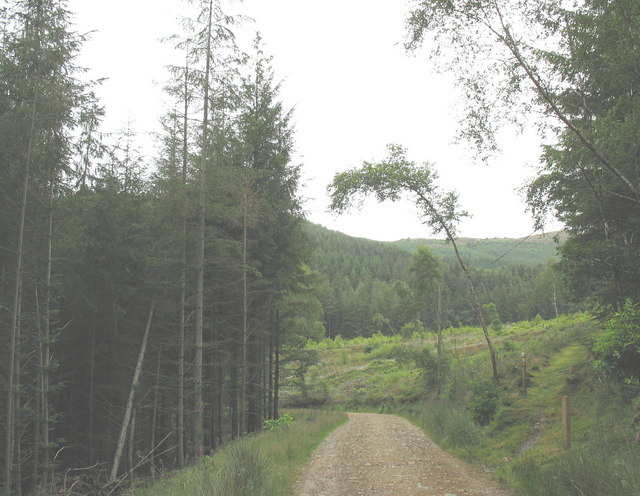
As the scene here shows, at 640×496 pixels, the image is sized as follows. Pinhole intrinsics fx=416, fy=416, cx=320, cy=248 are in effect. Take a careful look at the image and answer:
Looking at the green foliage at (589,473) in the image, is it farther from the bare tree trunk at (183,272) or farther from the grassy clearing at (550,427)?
the bare tree trunk at (183,272)

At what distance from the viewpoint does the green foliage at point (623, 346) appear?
20.3ft

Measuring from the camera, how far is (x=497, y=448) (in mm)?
8898

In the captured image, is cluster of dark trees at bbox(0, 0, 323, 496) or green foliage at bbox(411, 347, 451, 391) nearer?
cluster of dark trees at bbox(0, 0, 323, 496)

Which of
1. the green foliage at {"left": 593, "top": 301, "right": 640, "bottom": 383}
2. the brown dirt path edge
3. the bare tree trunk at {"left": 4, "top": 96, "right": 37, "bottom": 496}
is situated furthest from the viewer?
the bare tree trunk at {"left": 4, "top": 96, "right": 37, "bottom": 496}

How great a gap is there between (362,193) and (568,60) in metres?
8.45

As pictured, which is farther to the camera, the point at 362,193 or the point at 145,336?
the point at 362,193

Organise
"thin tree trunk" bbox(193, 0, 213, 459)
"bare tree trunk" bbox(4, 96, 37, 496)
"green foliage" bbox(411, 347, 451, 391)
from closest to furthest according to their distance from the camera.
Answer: "bare tree trunk" bbox(4, 96, 37, 496), "thin tree trunk" bbox(193, 0, 213, 459), "green foliage" bbox(411, 347, 451, 391)

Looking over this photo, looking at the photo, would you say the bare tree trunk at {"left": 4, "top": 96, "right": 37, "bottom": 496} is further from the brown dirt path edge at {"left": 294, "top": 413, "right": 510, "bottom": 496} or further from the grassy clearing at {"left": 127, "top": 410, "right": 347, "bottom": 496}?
the brown dirt path edge at {"left": 294, "top": 413, "right": 510, "bottom": 496}

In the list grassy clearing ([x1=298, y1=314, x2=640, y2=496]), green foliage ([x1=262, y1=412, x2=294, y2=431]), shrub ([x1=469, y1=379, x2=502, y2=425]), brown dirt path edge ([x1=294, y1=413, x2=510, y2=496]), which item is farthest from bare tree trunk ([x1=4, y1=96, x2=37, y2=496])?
shrub ([x1=469, y1=379, x2=502, y2=425])

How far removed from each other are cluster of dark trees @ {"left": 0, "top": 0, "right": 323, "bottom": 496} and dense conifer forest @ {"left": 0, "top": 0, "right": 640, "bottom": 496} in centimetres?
7

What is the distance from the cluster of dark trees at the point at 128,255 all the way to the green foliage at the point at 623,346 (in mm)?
7656

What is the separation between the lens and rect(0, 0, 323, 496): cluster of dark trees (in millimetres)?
9328

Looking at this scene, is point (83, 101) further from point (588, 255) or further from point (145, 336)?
point (588, 255)

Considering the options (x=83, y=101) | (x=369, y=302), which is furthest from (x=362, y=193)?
(x=369, y=302)
